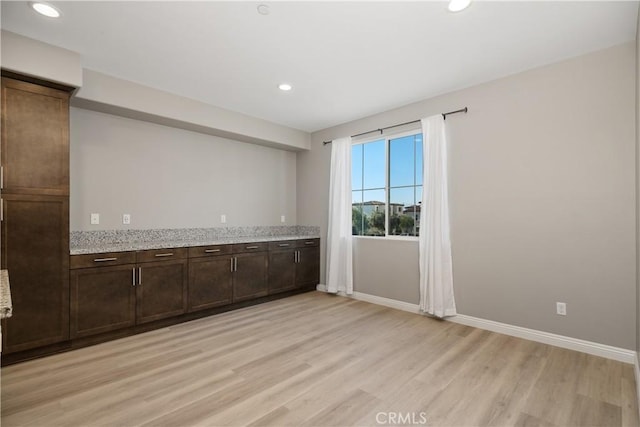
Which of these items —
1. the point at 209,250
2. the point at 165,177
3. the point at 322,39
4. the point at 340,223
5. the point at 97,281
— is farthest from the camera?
the point at 340,223

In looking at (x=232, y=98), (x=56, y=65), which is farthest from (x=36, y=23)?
(x=232, y=98)

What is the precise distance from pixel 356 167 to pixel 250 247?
6.72 feet

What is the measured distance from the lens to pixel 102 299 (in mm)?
3066

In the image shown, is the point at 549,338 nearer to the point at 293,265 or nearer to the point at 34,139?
the point at 293,265

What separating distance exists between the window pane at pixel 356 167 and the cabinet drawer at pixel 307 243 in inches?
42.7

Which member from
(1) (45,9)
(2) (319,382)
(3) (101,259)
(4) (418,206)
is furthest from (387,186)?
(1) (45,9)

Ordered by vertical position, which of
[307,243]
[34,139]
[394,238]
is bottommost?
[307,243]

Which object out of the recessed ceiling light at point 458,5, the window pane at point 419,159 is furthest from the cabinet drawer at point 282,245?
the recessed ceiling light at point 458,5

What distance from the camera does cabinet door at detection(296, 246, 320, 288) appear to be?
5.00 meters

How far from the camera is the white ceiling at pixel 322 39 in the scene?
Answer: 2.30 m

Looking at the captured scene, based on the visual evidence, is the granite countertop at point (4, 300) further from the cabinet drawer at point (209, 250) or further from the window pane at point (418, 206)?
the window pane at point (418, 206)

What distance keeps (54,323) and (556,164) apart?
484cm

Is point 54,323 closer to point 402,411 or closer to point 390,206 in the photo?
point 402,411

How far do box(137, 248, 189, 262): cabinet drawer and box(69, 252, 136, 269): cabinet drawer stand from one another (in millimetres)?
85
